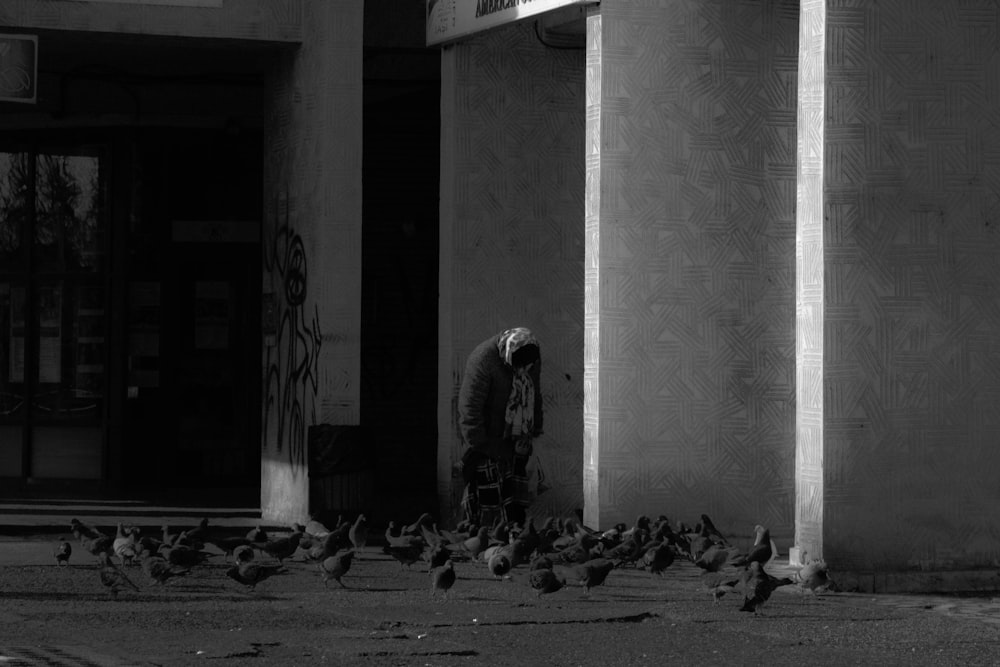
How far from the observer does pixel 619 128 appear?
41.5ft

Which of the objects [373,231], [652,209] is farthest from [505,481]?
[373,231]

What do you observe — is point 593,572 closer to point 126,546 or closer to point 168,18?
point 126,546

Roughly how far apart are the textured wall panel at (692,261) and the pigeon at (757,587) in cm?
314

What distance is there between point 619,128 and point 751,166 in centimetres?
106

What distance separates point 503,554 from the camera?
1083 cm

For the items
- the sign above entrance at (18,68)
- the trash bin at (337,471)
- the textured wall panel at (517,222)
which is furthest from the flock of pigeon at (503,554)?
the sign above entrance at (18,68)

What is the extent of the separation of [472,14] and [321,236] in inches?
86.9

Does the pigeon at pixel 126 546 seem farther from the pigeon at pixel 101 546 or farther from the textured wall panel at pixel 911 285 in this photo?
the textured wall panel at pixel 911 285

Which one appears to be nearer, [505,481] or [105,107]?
[505,481]

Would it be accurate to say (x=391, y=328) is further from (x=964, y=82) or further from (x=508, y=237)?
(x=964, y=82)

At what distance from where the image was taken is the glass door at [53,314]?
18.3m

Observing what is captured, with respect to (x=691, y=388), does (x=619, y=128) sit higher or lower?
higher

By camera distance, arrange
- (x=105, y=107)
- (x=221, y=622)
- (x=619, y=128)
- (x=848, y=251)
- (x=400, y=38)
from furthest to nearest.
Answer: (x=105, y=107), (x=400, y=38), (x=619, y=128), (x=848, y=251), (x=221, y=622)

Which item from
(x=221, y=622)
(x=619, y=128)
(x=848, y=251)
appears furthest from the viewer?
(x=619, y=128)
